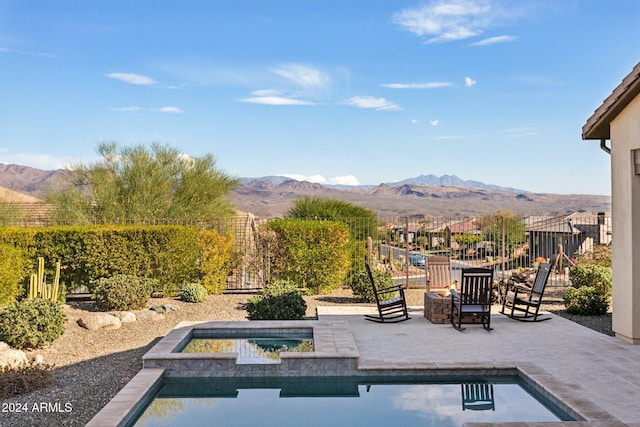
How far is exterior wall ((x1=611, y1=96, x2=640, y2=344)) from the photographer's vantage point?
820 cm

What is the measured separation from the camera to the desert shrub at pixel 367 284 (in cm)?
1313

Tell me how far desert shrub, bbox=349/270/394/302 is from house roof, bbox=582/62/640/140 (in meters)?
5.44

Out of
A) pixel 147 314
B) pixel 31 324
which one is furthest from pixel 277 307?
pixel 31 324

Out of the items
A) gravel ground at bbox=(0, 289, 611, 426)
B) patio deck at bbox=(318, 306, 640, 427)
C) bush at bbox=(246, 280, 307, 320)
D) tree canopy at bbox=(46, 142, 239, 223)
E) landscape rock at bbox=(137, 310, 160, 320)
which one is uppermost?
tree canopy at bbox=(46, 142, 239, 223)

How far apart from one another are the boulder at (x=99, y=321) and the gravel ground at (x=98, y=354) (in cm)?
12

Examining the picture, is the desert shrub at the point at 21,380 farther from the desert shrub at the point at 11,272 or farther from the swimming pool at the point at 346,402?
the desert shrub at the point at 11,272

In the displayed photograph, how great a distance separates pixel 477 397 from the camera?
257 inches

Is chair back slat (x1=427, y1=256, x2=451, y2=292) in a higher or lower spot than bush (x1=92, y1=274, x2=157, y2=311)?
higher

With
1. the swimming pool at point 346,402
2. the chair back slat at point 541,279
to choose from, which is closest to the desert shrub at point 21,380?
the swimming pool at point 346,402

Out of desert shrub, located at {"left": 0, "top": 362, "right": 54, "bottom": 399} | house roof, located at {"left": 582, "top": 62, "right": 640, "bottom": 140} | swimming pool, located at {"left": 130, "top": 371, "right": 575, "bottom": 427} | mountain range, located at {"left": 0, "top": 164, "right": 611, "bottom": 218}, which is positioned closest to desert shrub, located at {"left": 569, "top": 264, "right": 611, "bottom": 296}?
house roof, located at {"left": 582, "top": 62, "right": 640, "bottom": 140}

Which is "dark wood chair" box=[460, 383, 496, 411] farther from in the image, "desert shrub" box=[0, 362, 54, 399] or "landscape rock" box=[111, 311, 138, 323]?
"landscape rock" box=[111, 311, 138, 323]

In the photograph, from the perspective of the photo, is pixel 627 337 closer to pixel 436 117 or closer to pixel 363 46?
pixel 363 46

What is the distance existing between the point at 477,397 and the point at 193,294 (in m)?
8.30

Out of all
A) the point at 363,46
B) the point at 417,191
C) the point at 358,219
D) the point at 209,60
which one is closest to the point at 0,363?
the point at 358,219
